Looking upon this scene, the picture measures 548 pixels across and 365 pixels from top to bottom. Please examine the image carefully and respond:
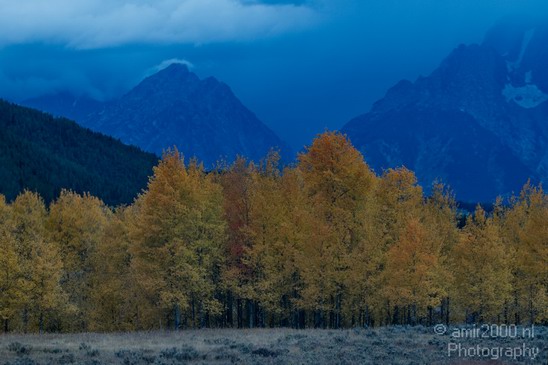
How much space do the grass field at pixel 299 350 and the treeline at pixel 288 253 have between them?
7.20m

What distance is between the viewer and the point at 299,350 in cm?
2622

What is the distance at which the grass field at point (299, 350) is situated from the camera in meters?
23.7

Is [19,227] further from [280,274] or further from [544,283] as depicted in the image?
[544,283]

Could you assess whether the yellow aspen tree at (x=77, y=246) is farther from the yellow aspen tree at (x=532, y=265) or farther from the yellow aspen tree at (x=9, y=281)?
the yellow aspen tree at (x=532, y=265)

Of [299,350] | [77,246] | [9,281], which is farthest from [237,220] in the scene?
[77,246]

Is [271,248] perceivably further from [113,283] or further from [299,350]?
[113,283]

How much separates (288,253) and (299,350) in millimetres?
13113

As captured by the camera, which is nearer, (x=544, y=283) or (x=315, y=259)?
(x=315, y=259)

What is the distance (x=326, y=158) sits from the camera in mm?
36438

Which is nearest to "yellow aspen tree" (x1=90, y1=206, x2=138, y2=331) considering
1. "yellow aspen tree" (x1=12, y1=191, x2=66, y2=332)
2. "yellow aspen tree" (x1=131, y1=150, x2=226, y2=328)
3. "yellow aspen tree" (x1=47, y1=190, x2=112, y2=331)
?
"yellow aspen tree" (x1=47, y1=190, x2=112, y2=331)

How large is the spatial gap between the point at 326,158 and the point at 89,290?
26715 mm

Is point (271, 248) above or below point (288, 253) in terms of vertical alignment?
above

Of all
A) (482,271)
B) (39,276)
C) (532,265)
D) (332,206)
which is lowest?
(39,276)

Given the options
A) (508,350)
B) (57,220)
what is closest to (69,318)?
(57,220)
